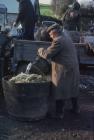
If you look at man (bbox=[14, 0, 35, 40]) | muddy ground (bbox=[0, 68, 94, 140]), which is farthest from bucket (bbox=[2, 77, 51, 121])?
man (bbox=[14, 0, 35, 40])

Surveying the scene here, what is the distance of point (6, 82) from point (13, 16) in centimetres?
1160

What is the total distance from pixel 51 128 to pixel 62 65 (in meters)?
1.28

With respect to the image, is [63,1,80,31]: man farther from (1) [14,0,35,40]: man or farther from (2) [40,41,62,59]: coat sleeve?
(2) [40,41,62,59]: coat sleeve

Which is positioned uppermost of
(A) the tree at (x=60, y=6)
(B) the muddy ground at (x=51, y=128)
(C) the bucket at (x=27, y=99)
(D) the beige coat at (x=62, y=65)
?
(D) the beige coat at (x=62, y=65)

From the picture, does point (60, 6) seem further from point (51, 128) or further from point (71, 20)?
point (51, 128)

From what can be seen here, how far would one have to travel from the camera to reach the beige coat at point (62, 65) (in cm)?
966

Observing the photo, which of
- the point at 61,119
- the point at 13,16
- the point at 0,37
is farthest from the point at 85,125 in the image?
the point at 13,16

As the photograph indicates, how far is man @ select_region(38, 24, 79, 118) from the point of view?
9664 millimetres

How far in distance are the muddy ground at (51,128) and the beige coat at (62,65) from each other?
1.79 feet

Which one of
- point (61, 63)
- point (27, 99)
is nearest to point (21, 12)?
point (61, 63)

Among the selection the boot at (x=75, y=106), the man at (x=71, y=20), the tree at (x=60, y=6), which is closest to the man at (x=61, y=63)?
the boot at (x=75, y=106)

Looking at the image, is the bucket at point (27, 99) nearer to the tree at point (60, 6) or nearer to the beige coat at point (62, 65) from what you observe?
the beige coat at point (62, 65)

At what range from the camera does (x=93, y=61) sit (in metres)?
13.2

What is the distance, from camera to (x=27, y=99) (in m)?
9.50
